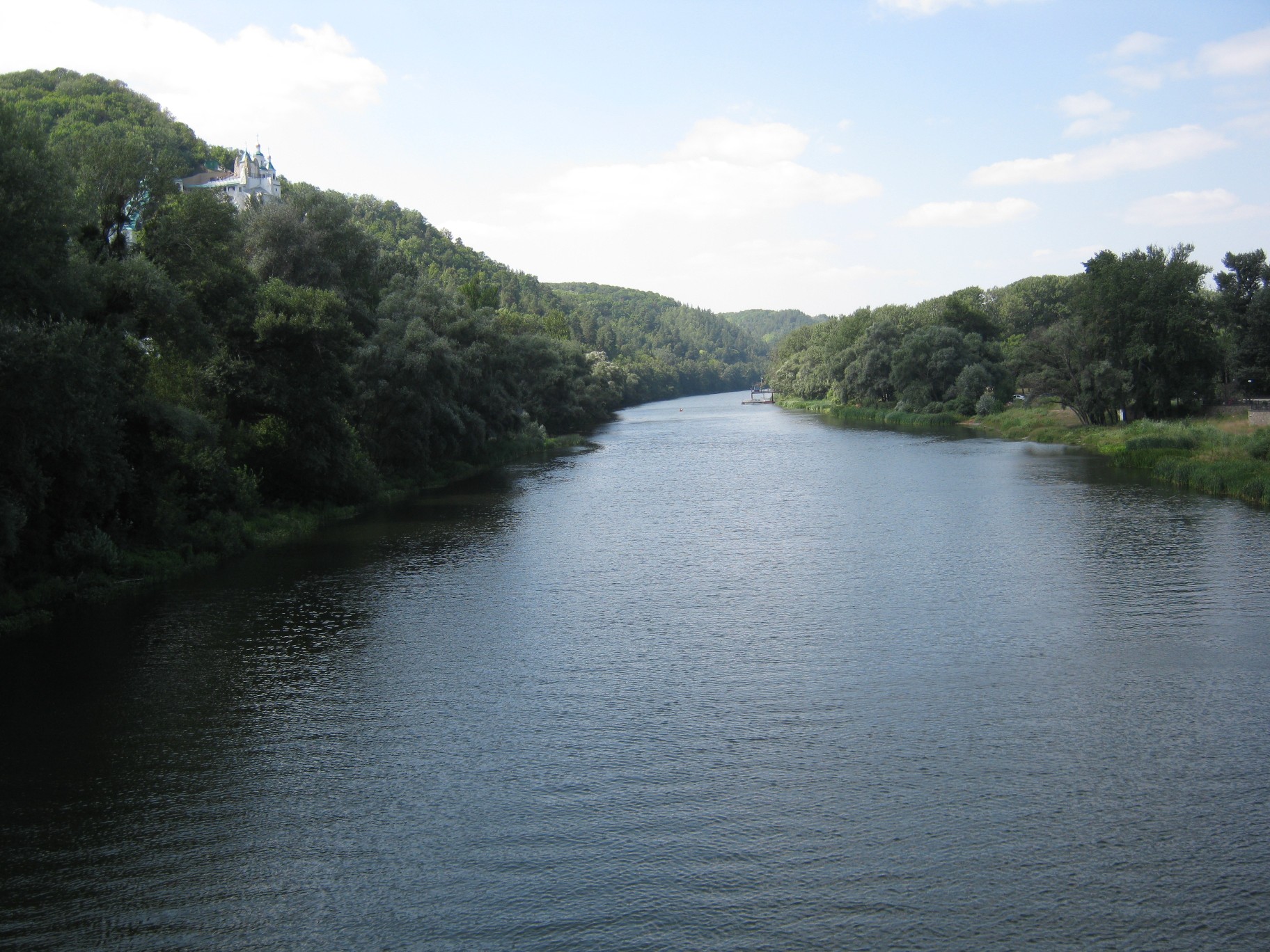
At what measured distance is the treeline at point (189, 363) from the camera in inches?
816

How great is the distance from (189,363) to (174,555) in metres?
7.35

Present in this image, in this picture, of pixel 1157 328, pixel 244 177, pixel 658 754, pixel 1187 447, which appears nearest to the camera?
pixel 658 754

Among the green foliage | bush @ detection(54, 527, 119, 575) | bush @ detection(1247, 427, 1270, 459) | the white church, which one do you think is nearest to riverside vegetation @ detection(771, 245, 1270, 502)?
bush @ detection(1247, 427, 1270, 459)

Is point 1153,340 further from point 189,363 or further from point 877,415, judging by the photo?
point 189,363

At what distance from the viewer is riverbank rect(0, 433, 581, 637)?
21905 millimetres

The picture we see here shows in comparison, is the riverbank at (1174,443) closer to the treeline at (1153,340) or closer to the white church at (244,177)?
the treeline at (1153,340)

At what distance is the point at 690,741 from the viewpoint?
14.9m

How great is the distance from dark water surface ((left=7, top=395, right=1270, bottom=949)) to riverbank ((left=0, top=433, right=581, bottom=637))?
40.4 inches

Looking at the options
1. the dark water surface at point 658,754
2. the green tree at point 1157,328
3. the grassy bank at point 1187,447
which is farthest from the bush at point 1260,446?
the green tree at point 1157,328

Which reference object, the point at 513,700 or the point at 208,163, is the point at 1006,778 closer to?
the point at 513,700

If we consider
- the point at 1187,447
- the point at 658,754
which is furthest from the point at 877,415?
the point at 658,754

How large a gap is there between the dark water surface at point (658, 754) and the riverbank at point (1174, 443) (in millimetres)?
9440

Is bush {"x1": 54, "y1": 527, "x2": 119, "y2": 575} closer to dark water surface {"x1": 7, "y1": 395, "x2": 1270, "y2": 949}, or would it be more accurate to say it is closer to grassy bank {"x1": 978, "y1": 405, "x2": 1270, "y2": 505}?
dark water surface {"x1": 7, "y1": 395, "x2": 1270, "y2": 949}

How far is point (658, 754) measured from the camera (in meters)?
14.5
